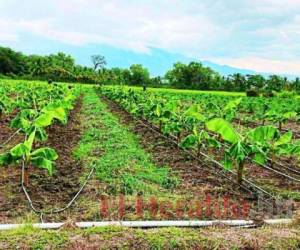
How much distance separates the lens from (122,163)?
9617mm

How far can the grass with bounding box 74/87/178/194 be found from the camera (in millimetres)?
7934

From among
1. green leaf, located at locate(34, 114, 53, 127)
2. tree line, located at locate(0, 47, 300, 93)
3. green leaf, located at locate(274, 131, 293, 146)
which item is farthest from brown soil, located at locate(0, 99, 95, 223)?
tree line, located at locate(0, 47, 300, 93)

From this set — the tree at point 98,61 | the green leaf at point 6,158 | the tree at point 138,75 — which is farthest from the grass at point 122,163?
the tree at point 98,61

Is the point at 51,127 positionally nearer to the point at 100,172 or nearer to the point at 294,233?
the point at 100,172

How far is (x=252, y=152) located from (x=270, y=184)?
975 millimetres

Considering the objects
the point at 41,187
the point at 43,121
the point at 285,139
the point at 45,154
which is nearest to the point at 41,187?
the point at 41,187

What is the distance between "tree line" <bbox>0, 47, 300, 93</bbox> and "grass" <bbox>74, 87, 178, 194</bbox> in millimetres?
60220

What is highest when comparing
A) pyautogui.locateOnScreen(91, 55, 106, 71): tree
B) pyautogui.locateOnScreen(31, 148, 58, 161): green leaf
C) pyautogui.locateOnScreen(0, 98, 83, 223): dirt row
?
pyautogui.locateOnScreen(91, 55, 106, 71): tree

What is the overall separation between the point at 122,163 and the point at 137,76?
85.7 meters

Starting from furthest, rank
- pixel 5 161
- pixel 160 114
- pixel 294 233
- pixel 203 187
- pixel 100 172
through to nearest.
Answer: pixel 160 114, pixel 100 172, pixel 203 187, pixel 5 161, pixel 294 233

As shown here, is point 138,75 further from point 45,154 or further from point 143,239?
point 143,239

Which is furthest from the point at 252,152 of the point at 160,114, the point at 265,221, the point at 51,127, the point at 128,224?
the point at 51,127

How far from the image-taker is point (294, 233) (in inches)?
207

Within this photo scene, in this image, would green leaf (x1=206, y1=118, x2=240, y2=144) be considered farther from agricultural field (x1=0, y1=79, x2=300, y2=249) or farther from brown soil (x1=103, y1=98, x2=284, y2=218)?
brown soil (x1=103, y1=98, x2=284, y2=218)
